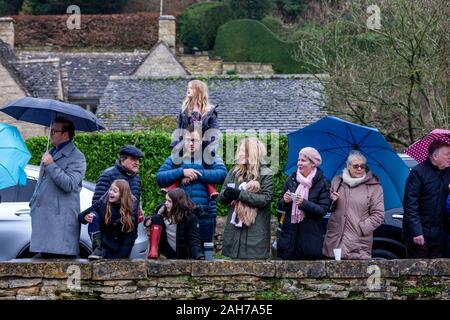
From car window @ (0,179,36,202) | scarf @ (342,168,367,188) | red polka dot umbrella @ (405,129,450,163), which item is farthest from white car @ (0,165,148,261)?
red polka dot umbrella @ (405,129,450,163)

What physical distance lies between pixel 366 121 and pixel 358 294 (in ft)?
37.9

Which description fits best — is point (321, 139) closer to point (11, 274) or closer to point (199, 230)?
point (199, 230)

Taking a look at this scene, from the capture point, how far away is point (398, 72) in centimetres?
1953

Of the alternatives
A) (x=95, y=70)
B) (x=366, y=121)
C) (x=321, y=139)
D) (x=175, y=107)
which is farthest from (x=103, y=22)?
(x=321, y=139)

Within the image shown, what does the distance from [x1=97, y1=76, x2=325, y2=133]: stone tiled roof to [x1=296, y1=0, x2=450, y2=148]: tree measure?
396 centimetres

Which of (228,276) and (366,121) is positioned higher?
(366,121)

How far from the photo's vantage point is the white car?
10.1 m

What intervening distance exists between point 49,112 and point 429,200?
4.26 m

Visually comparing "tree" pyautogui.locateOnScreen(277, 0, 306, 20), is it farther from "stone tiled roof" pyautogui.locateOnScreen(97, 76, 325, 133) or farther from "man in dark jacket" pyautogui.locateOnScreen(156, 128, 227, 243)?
"man in dark jacket" pyautogui.locateOnScreen(156, 128, 227, 243)

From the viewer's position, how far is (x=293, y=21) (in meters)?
53.5

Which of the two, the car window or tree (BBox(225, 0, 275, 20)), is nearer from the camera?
the car window

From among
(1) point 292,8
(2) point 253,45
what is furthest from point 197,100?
(1) point 292,8

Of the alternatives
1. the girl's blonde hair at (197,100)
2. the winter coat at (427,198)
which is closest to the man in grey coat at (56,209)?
the girl's blonde hair at (197,100)

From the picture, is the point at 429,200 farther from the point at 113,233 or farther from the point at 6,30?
the point at 6,30
